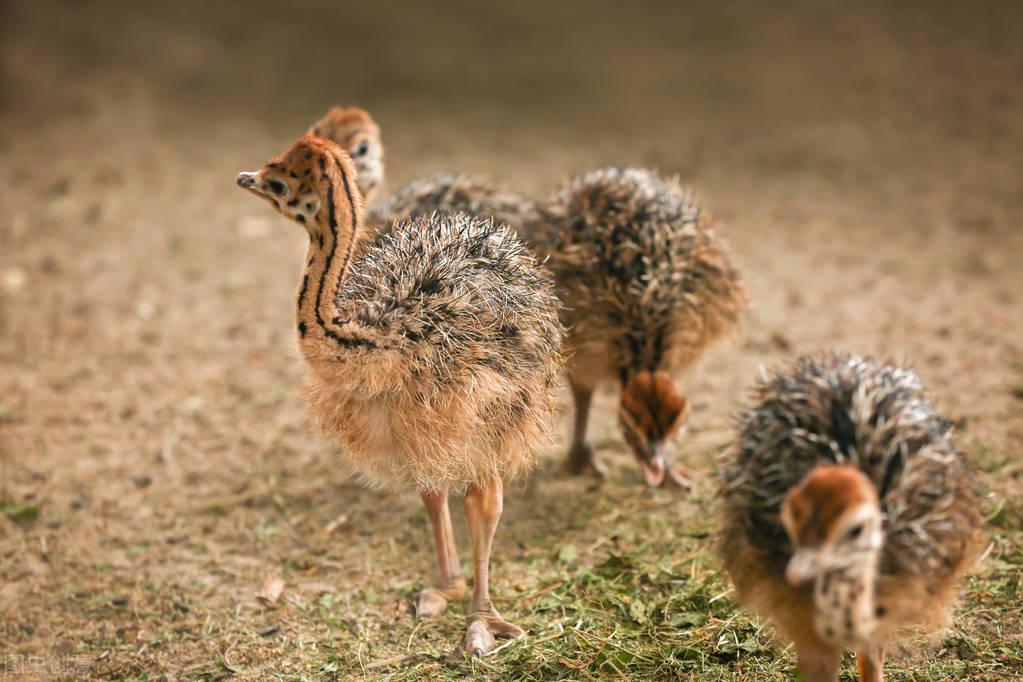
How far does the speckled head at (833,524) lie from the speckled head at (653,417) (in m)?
Result: 1.79

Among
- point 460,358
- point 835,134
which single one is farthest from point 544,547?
point 835,134

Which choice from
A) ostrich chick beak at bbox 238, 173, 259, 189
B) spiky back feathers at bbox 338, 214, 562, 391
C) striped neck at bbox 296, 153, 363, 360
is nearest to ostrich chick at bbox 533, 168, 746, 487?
spiky back feathers at bbox 338, 214, 562, 391

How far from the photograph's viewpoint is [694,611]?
14.4 feet

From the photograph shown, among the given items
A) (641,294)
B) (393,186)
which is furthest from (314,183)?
(393,186)

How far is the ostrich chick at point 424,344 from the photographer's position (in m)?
3.72

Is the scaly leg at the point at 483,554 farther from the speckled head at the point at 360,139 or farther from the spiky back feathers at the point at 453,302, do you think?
the speckled head at the point at 360,139

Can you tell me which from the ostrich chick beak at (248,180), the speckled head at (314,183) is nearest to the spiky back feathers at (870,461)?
the speckled head at (314,183)

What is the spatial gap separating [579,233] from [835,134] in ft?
14.9

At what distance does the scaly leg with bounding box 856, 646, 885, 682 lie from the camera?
3.51m

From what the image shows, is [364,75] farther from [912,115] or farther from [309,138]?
[309,138]

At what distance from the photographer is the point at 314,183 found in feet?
12.2

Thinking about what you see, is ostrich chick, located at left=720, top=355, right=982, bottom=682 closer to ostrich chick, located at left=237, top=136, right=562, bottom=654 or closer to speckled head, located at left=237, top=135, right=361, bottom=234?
ostrich chick, located at left=237, top=136, right=562, bottom=654

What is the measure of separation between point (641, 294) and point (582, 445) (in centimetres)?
95

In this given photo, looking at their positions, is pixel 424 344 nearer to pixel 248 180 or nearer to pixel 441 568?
pixel 248 180
